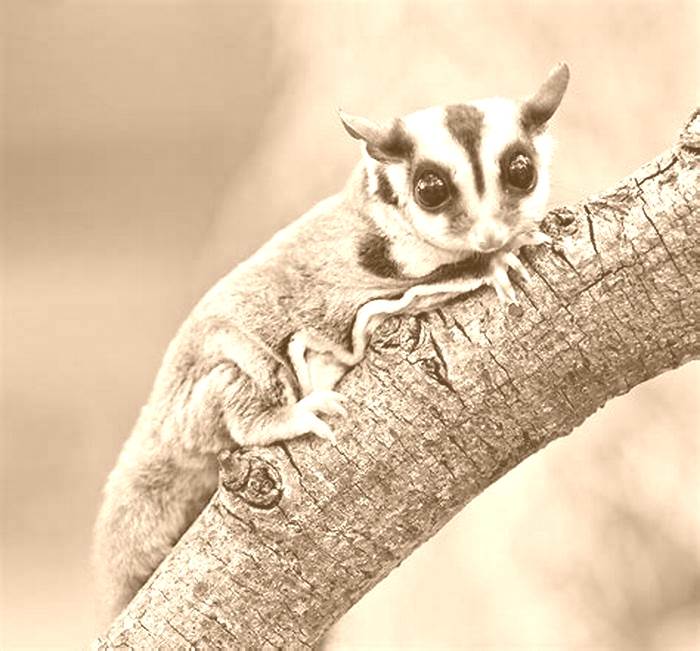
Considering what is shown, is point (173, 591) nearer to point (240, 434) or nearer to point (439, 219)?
point (240, 434)

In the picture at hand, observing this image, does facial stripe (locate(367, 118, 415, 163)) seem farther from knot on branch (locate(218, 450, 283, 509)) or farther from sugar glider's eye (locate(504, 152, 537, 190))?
knot on branch (locate(218, 450, 283, 509))

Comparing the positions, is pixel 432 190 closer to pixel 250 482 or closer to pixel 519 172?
pixel 519 172

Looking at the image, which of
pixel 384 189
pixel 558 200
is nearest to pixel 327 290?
pixel 384 189

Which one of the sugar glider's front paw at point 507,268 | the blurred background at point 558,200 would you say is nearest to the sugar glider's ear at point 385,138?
the sugar glider's front paw at point 507,268

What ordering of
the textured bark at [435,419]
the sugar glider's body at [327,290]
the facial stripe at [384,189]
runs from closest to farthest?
the textured bark at [435,419]
the sugar glider's body at [327,290]
the facial stripe at [384,189]

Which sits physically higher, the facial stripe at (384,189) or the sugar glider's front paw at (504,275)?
the facial stripe at (384,189)

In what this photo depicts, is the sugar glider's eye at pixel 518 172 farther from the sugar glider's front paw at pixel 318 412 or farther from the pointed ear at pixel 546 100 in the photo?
the sugar glider's front paw at pixel 318 412
